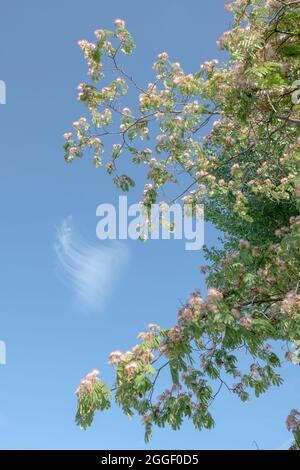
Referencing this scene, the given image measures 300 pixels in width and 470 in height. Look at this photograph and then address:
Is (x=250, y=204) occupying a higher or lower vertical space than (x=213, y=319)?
higher

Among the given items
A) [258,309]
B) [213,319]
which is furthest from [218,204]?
[213,319]

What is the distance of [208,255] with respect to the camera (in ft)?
63.0

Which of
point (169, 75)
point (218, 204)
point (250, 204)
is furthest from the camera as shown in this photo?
point (218, 204)

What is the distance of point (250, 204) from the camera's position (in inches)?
714

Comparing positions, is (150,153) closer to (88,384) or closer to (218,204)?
(88,384)

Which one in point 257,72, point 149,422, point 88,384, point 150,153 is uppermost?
point 150,153

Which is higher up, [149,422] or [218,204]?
[218,204]

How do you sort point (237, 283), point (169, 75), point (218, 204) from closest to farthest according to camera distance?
point (237, 283), point (169, 75), point (218, 204)

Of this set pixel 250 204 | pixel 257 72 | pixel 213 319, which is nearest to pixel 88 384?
pixel 213 319
